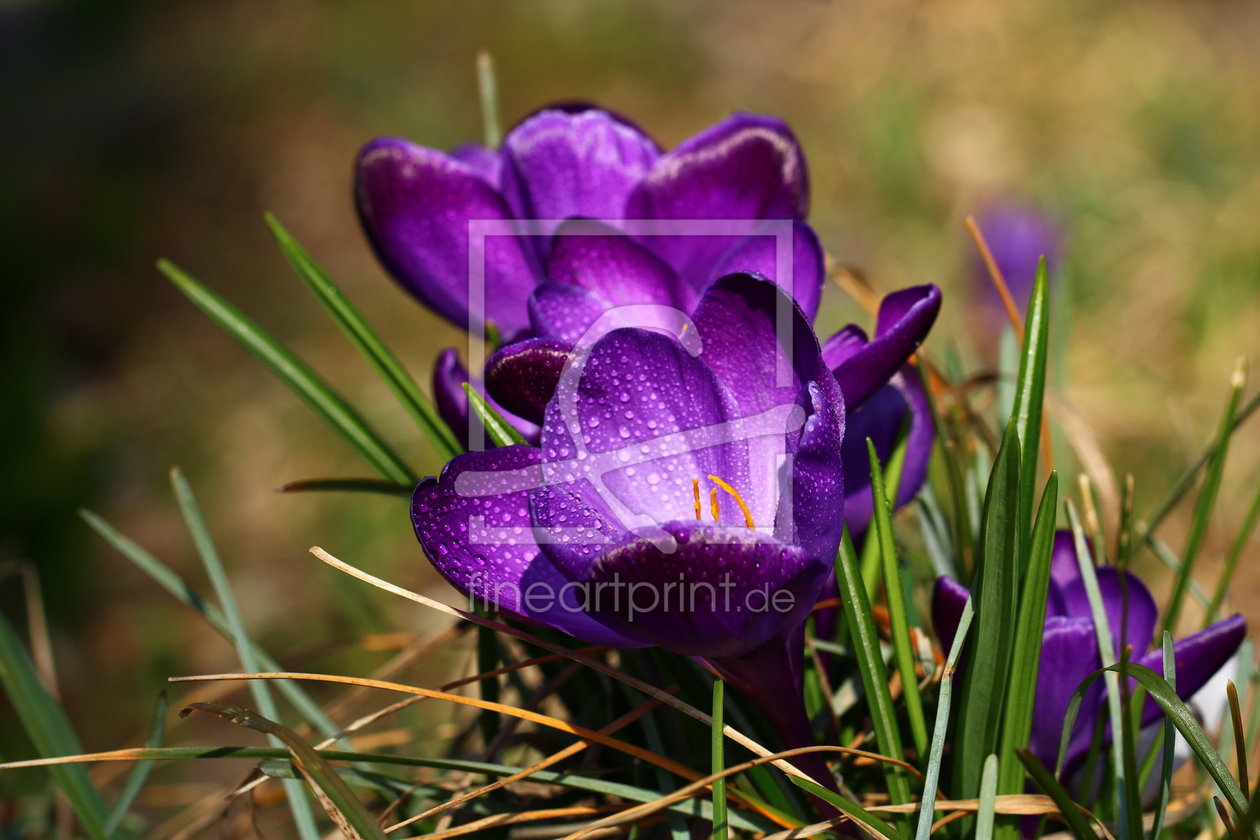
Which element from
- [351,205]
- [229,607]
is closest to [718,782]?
[229,607]

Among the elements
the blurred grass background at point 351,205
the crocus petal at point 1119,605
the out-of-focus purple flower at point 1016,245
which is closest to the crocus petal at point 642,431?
the crocus petal at point 1119,605

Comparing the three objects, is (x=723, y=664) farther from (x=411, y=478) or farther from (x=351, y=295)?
(x=351, y=295)

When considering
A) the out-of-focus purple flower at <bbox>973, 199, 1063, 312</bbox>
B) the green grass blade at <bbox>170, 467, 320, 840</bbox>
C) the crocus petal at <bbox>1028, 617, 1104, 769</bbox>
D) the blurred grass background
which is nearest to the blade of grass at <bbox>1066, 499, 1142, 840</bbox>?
the crocus petal at <bbox>1028, 617, 1104, 769</bbox>

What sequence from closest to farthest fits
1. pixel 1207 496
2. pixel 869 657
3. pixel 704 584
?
1. pixel 704 584
2. pixel 869 657
3. pixel 1207 496

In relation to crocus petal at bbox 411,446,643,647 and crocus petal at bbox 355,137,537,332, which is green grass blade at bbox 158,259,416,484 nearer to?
crocus petal at bbox 355,137,537,332

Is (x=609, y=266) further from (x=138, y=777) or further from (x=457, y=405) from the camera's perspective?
(x=138, y=777)

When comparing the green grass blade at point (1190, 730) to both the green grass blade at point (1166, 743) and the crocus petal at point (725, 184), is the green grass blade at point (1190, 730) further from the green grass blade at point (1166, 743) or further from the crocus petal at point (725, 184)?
the crocus petal at point (725, 184)
